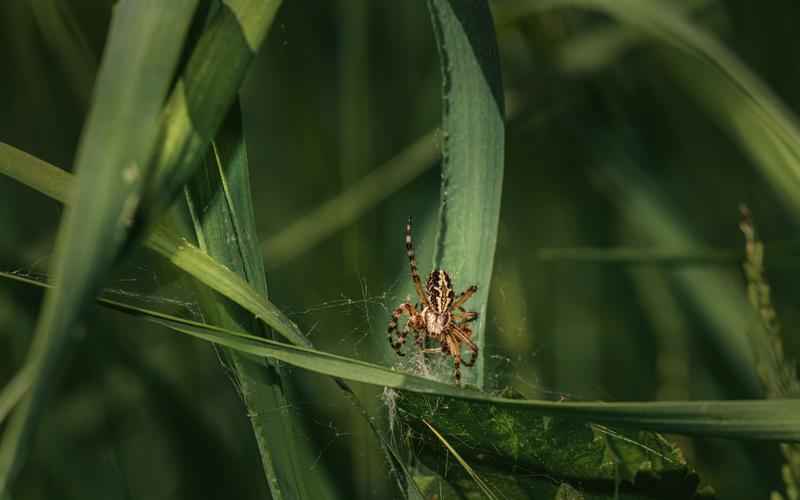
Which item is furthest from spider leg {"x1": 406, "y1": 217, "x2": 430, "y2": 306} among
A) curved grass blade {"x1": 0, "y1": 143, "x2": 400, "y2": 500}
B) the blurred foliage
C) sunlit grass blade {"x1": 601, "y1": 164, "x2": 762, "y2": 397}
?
sunlit grass blade {"x1": 601, "y1": 164, "x2": 762, "y2": 397}

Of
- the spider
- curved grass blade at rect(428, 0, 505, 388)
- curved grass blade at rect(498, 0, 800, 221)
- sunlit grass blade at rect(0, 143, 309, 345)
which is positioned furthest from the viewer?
curved grass blade at rect(498, 0, 800, 221)

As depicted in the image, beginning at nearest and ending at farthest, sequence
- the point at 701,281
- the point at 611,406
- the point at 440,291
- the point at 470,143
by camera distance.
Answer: the point at 611,406 < the point at 470,143 < the point at 440,291 < the point at 701,281

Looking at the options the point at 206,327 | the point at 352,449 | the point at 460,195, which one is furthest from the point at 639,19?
the point at 206,327

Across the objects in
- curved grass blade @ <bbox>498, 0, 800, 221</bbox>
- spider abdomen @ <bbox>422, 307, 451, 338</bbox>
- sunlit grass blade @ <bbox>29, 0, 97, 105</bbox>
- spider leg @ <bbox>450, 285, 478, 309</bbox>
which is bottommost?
spider leg @ <bbox>450, 285, 478, 309</bbox>

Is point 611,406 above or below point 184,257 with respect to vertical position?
below

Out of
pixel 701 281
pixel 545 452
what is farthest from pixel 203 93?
pixel 701 281

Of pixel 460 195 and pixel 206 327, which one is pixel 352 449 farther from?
pixel 206 327

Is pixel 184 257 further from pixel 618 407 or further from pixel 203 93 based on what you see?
pixel 618 407

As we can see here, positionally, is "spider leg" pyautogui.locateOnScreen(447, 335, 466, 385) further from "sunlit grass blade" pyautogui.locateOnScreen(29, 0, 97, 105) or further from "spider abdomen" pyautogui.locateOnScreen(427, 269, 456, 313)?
Answer: "sunlit grass blade" pyautogui.locateOnScreen(29, 0, 97, 105)
